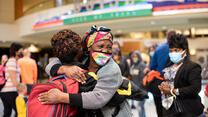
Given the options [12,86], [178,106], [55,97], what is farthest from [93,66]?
[12,86]

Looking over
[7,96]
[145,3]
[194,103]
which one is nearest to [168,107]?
[194,103]

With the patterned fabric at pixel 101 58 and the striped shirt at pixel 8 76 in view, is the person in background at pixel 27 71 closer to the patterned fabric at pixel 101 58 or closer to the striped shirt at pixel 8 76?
the striped shirt at pixel 8 76

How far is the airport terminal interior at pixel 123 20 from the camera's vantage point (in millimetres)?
8977

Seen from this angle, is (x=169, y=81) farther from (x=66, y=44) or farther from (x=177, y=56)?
(x=66, y=44)

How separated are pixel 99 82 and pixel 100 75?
4cm

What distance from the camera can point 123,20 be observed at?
389 inches

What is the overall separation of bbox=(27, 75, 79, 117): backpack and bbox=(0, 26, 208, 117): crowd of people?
0.03 meters

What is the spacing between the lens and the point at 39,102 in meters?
1.06

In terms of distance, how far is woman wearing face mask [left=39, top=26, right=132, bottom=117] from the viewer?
1028mm

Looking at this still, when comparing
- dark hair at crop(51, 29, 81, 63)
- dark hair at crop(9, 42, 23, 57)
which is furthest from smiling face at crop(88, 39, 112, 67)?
dark hair at crop(9, 42, 23, 57)

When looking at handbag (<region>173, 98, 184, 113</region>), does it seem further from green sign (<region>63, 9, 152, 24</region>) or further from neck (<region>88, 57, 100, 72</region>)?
green sign (<region>63, 9, 152, 24</region>)

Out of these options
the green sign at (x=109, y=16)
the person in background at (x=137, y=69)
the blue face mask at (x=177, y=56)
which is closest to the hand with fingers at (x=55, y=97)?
the blue face mask at (x=177, y=56)

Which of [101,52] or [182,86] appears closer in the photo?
[101,52]

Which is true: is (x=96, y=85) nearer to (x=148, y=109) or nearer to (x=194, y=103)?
(x=194, y=103)
